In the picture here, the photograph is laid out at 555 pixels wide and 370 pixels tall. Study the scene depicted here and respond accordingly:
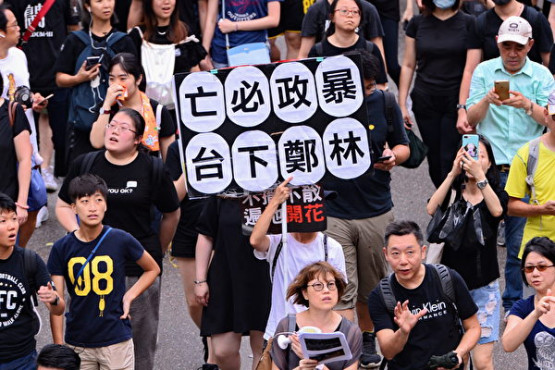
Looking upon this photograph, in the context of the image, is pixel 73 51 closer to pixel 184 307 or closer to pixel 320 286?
pixel 184 307

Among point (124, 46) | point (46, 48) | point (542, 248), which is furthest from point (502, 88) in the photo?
point (46, 48)

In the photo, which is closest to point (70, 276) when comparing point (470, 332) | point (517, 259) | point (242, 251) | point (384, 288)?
point (242, 251)

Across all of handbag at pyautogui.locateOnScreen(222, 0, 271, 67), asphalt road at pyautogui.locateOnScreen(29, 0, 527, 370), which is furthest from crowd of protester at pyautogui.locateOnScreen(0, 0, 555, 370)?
handbag at pyautogui.locateOnScreen(222, 0, 271, 67)

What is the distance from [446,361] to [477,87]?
11.5 feet

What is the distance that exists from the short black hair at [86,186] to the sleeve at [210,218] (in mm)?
806

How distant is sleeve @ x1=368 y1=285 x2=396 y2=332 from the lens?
7.48 metres

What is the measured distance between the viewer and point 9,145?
30.9 ft

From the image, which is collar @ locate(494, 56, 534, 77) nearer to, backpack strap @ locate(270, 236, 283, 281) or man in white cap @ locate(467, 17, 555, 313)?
man in white cap @ locate(467, 17, 555, 313)

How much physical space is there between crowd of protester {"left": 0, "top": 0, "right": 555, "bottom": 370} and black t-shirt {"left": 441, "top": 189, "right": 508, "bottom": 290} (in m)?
0.01

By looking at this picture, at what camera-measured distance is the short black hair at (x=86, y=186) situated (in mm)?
8109

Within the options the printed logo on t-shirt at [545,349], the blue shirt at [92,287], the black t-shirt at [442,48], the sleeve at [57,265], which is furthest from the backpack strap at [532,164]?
the sleeve at [57,265]

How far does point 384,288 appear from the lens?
7562 millimetres

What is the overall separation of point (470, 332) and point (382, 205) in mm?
2035

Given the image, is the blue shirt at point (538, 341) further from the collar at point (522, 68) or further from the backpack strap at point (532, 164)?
the collar at point (522, 68)
